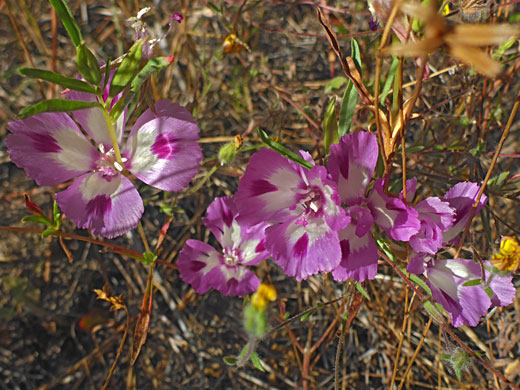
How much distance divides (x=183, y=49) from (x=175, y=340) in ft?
6.31

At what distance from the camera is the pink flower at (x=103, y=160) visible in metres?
1.52

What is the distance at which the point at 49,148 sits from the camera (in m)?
1.54

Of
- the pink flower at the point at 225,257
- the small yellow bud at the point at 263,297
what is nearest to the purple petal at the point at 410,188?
the small yellow bud at the point at 263,297

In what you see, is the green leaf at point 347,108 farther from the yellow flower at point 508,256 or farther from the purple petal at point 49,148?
the purple petal at point 49,148

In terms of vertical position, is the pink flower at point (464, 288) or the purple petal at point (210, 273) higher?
the pink flower at point (464, 288)

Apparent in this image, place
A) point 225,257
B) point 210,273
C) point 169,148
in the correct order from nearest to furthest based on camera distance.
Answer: point 169,148, point 210,273, point 225,257

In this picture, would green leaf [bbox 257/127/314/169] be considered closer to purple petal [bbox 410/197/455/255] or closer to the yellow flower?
purple petal [bbox 410/197/455/255]

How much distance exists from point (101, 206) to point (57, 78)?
0.48 meters

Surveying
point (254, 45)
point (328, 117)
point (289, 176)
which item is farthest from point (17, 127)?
point (254, 45)

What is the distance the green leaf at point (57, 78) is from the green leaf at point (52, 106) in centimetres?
5

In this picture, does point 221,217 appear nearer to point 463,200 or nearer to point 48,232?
point 48,232

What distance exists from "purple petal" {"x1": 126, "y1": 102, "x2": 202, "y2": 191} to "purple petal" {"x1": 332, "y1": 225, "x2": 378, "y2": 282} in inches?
22.5

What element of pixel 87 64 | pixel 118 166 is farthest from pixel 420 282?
pixel 87 64

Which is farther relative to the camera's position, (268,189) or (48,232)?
(48,232)
